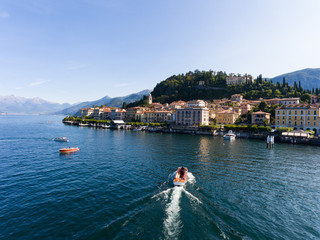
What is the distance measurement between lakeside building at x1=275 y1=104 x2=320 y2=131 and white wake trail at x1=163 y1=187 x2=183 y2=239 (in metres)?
83.7

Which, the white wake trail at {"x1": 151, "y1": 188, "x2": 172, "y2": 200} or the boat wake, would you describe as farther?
the white wake trail at {"x1": 151, "y1": 188, "x2": 172, "y2": 200}

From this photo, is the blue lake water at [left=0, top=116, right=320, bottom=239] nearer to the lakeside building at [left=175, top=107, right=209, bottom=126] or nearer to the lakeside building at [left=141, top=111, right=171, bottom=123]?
the lakeside building at [left=175, top=107, right=209, bottom=126]

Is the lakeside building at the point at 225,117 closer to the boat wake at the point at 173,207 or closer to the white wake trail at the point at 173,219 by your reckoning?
the boat wake at the point at 173,207

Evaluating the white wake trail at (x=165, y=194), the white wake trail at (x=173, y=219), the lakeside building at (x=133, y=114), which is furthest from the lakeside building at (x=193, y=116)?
the white wake trail at (x=173, y=219)

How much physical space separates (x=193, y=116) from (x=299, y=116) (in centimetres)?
5134

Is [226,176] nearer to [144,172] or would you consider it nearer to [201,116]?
[144,172]

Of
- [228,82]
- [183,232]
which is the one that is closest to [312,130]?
[183,232]

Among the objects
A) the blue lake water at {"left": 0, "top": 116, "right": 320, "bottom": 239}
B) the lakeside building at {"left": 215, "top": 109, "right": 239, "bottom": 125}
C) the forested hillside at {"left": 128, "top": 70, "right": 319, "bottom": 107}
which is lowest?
the blue lake water at {"left": 0, "top": 116, "right": 320, "bottom": 239}

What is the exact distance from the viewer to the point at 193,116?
110 metres

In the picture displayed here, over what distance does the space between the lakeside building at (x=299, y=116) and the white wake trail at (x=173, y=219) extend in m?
83.7

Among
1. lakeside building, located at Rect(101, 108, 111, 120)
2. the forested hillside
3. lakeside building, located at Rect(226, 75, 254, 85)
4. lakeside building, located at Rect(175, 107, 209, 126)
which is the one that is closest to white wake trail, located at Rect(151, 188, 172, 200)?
lakeside building, located at Rect(175, 107, 209, 126)

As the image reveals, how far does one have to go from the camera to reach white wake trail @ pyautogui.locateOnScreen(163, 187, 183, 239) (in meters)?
13.7

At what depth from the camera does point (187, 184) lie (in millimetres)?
23578

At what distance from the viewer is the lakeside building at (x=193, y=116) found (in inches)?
4220
